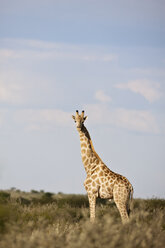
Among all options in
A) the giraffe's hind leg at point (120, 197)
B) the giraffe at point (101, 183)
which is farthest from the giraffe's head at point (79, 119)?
the giraffe's hind leg at point (120, 197)

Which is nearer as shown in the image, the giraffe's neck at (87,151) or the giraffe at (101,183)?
the giraffe at (101,183)

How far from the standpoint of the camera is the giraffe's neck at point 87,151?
16031 mm

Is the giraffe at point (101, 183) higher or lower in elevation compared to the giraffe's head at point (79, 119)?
lower

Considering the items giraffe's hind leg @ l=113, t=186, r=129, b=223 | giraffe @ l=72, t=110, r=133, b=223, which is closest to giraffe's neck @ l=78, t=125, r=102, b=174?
giraffe @ l=72, t=110, r=133, b=223

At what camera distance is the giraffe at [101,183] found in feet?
48.9

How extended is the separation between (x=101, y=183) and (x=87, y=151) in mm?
1498

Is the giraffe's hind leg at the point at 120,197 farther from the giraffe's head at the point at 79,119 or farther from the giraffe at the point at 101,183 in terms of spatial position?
the giraffe's head at the point at 79,119

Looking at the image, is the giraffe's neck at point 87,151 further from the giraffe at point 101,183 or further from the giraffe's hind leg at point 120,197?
the giraffe's hind leg at point 120,197

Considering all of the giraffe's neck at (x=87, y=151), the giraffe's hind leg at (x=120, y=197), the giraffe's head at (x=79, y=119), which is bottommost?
the giraffe's hind leg at (x=120, y=197)

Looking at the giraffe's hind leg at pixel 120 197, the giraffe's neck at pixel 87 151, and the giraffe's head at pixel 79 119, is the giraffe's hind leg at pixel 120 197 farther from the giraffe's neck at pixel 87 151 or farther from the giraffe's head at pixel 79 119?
the giraffe's head at pixel 79 119

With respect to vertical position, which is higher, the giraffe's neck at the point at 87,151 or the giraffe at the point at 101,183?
the giraffe's neck at the point at 87,151

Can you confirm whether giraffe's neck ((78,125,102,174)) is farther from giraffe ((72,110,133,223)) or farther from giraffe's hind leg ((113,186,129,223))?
giraffe's hind leg ((113,186,129,223))

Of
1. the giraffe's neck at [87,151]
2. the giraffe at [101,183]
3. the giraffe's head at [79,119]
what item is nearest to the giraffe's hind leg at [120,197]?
the giraffe at [101,183]

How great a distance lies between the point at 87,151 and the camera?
16172 mm
